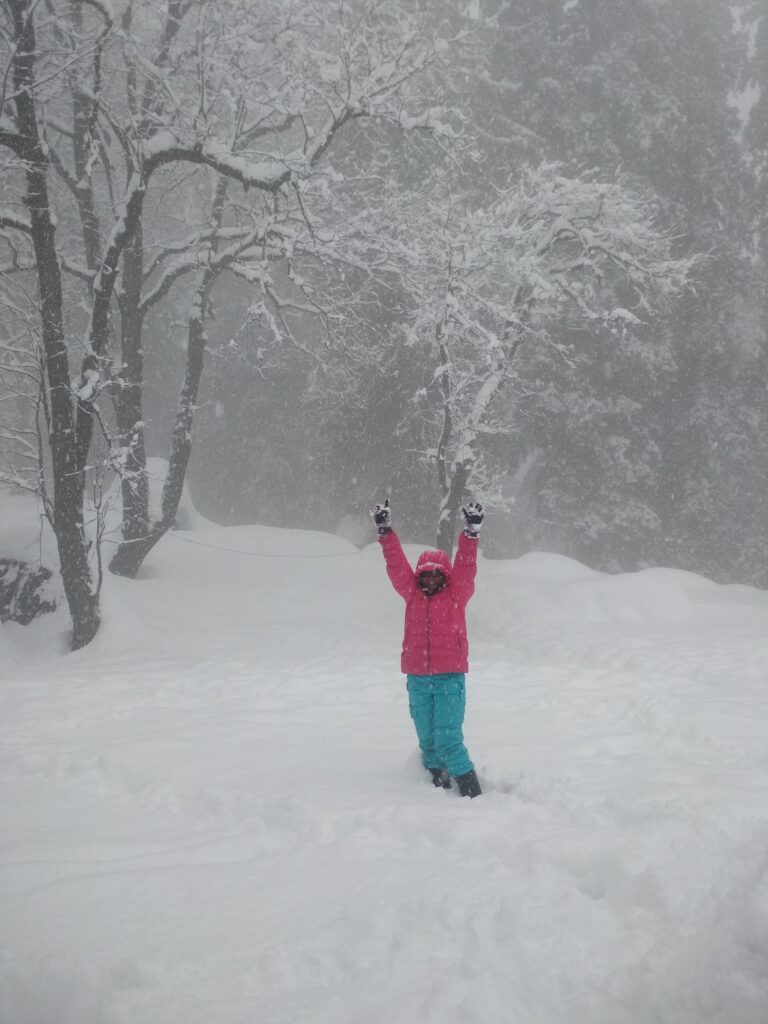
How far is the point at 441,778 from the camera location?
4223 mm

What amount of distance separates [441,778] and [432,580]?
1.26 meters

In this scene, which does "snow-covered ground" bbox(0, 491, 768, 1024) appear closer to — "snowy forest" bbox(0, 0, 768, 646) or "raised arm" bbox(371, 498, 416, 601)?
"raised arm" bbox(371, 498, 416, 601)

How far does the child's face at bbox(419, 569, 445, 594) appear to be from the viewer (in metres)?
4.44

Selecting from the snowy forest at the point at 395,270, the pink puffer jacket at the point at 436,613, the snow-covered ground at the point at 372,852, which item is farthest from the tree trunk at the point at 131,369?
the pink puffer jacket at the point at 436,613

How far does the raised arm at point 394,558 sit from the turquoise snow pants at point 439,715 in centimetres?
61

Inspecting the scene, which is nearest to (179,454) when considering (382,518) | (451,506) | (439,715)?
(451,506)

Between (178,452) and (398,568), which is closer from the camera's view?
(398,568)

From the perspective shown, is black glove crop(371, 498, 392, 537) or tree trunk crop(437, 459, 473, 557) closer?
black glove crop(371, 498, 392, 537)

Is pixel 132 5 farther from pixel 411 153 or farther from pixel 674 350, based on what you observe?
pixel 674 350

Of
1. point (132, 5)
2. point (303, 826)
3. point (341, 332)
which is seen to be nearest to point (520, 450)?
point (341, 332)

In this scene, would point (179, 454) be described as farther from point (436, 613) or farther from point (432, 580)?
point (436, 613)

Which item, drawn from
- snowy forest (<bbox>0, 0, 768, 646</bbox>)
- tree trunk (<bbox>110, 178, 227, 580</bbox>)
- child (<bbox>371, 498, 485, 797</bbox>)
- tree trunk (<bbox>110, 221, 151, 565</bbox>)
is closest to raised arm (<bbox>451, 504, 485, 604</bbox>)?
child (<bbox>371, 498, 485, 797</bbox>)

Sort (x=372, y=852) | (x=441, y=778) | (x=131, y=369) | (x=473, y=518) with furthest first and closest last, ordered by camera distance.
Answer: (x=131, y=369) < (x=473, y=518) < (x=441, y=778) < (x=372, y=852)

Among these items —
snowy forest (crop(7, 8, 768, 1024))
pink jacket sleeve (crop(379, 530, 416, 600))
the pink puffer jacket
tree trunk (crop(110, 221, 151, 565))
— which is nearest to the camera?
snowy forest (crop(7, 8, 768, 1024))
